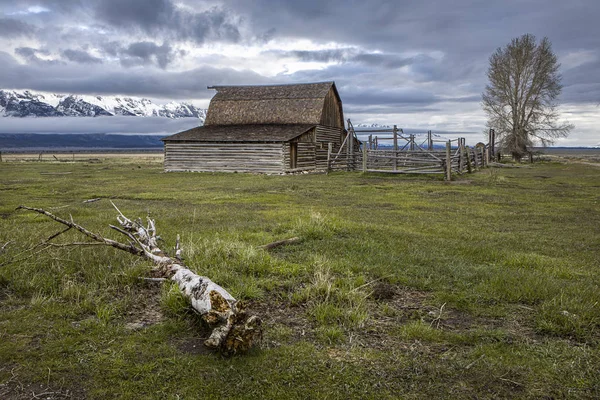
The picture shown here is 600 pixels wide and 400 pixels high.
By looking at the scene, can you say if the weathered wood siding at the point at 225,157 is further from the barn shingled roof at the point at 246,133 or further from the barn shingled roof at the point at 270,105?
the barn shingled roof at the point at 270,105

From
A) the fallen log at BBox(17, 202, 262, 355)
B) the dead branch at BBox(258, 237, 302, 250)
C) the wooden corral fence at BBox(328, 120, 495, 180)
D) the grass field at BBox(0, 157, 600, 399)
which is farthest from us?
the wooden corral fence at BBox(328, 120, 495, 180)

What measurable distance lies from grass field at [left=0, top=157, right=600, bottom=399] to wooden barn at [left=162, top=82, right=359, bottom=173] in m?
21.5

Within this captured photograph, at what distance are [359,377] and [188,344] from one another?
1801 millimetres

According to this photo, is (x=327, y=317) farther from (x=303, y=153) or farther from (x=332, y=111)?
(x=332, y=111)

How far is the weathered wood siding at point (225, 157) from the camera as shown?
31.6m

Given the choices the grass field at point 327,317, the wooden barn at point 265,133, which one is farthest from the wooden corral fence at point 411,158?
the grass field at point 327,317

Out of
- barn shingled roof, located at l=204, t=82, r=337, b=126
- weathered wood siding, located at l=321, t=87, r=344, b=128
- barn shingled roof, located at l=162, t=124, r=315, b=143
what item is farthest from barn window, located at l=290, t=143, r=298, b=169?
weathered wood siding, located at l=321, t=87, r=344, b=128

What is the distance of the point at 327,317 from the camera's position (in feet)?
17.3

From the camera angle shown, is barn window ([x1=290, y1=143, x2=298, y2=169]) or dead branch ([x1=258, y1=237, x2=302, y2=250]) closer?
dead branch ([x1=258, y1=237, x2=302, y2=250])

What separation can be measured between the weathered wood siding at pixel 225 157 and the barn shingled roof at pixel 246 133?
0.55 m

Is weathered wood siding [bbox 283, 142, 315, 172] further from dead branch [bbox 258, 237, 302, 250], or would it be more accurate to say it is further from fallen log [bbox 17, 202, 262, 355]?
fallen log [bbox 17, 202, 262, 355]

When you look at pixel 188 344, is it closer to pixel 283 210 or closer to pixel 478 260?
pixel 478 260

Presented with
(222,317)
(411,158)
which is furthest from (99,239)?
(411,158)

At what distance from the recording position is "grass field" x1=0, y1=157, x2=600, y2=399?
3965mm
